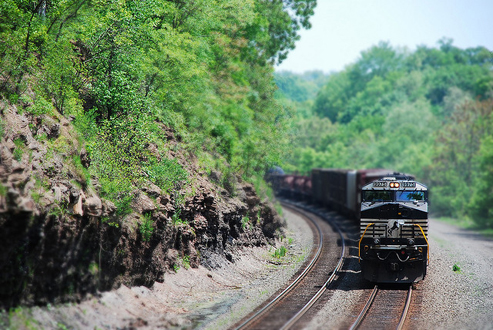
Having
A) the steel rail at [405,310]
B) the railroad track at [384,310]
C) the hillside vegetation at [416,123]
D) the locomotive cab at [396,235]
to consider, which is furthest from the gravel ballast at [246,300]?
the hillside vegetation at [416,123]

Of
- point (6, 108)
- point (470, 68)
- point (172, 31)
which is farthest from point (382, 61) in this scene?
point (6, 108)

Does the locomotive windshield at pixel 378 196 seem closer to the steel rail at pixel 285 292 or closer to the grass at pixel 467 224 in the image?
the steel rail at pixel 285 292

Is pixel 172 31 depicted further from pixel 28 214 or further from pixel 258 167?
pixel 258 167

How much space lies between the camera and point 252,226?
2816 centimetres

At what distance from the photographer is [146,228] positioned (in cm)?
1688

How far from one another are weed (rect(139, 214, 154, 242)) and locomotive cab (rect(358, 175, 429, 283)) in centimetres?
854

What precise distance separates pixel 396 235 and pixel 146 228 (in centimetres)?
993

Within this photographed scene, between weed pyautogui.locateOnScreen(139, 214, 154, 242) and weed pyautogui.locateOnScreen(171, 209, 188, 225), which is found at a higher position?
weed pyautogui.locateOnScreen(171, 209, 188, 225)

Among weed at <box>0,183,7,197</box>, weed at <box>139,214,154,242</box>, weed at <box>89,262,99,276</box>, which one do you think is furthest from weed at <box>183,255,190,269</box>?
weed at <box>0,183,7,197</box>

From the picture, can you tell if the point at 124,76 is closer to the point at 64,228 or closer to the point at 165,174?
the point at 165,174

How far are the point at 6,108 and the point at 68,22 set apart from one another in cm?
526

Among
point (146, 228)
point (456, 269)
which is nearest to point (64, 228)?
point (146, 228)

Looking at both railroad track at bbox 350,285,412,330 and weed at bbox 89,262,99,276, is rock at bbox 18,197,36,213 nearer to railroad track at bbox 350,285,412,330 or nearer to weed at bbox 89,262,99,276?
weed at bbox 89,262,99,276

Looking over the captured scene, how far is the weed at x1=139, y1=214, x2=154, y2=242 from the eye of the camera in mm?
16719
